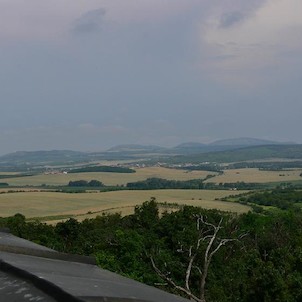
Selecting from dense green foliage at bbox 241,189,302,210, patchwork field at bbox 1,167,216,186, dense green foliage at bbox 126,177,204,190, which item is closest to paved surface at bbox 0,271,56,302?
dense green foliage at bbox 241,189,302,210

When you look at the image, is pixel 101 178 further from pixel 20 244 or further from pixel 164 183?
pixel 20 244

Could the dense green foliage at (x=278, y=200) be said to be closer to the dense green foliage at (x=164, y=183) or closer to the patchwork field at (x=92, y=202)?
the patchwork field at (x=92, y=202)

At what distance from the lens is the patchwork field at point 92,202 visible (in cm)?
6894

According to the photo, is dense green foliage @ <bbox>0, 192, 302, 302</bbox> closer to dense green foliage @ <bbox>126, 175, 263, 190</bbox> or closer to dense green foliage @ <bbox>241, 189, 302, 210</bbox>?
dense green foliage @ <bbox>241, 189, 302, 210</bbox>

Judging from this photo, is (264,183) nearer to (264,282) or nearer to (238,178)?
(238,178)

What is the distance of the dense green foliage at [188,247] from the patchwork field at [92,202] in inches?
646

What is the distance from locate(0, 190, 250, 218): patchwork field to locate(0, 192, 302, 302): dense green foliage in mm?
16408

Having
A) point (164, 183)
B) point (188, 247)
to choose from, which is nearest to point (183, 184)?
point (164, 183)

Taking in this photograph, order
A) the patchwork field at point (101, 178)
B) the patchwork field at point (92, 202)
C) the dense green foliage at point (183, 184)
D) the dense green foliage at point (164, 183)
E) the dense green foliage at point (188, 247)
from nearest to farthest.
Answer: the dense green foliage at point (188, 247)
the patchwork field at point (92, 202)
the dense green foliage at point (183, 184)
the dense green foliage at point (164, 183)
the patchwork field at point (101, 178)

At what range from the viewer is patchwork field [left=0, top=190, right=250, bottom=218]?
68938mm

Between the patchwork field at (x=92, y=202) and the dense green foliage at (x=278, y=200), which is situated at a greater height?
the patchwork field at (x=92, y=202)

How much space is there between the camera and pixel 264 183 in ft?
389

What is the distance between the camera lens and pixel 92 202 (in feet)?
254

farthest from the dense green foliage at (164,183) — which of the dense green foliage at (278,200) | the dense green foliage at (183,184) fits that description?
→ the dense green foliage at (278,200)
